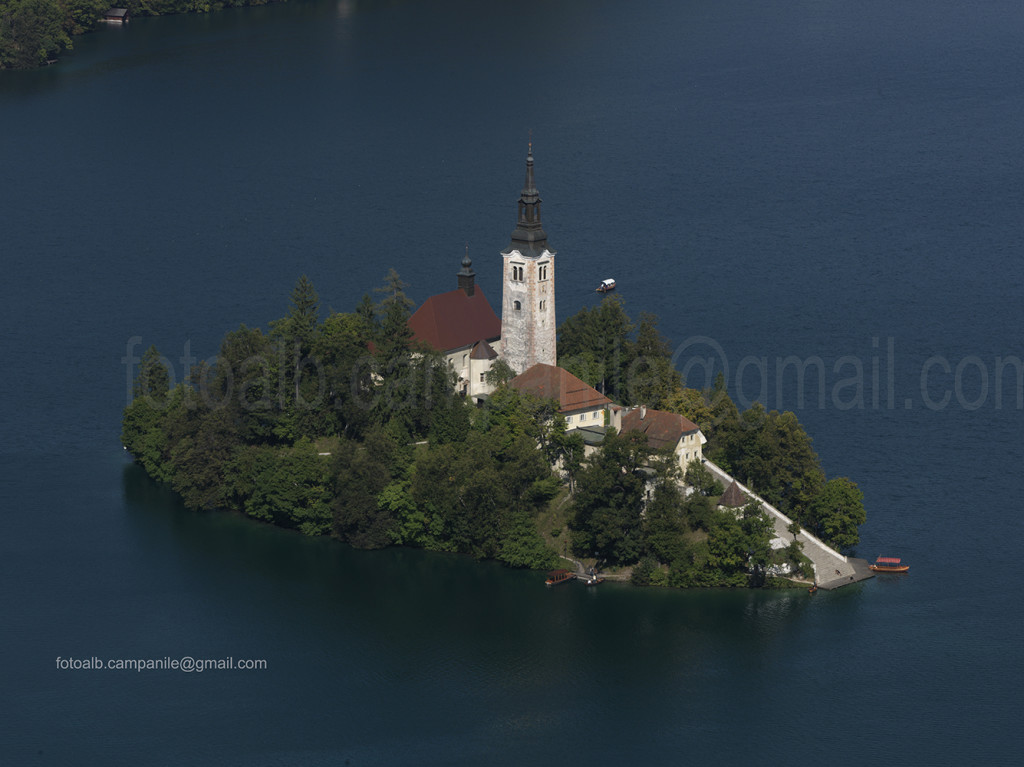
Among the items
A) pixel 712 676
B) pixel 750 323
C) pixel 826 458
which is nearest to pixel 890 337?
pixel 750 323

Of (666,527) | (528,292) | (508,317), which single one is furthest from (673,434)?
(508,317)

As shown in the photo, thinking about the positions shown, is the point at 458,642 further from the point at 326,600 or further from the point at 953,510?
the point at 953,510

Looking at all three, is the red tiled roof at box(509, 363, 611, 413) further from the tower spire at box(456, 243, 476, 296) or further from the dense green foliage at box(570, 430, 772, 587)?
the tower spire at box(456, 243, 476, 296)

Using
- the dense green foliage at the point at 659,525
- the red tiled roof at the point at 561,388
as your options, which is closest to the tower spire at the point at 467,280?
the red tiled roof at the point at 561,388

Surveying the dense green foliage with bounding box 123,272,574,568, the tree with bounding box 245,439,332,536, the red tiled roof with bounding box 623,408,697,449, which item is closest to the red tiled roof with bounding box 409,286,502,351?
the dense green foliage with bounding box 123,272,574,568

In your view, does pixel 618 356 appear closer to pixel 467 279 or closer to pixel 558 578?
pixel 467 279

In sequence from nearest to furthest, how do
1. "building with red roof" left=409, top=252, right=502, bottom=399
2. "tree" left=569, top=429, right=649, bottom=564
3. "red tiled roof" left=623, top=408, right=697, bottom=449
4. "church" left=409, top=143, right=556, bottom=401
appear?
"tree" left=569, top=429, right=649, bottom=564
"red tiled roof" left=623, top=408, right=697, bottom=449
"church" left=409, top=143, right=556, bottom=401
"building with red roof" left=409, top=252, right=502, bottom=399
